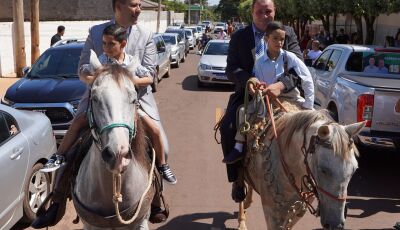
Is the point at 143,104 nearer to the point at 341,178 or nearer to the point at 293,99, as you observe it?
the point at 293,99

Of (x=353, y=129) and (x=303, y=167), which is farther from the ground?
(x=353, y=129)

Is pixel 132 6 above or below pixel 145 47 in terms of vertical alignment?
above

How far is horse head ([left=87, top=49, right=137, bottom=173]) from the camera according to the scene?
2.59m

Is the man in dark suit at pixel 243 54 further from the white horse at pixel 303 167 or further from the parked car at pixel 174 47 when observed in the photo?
the parked car at pixel 174 47

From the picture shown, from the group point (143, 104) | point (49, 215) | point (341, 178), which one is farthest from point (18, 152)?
point (341, 178)

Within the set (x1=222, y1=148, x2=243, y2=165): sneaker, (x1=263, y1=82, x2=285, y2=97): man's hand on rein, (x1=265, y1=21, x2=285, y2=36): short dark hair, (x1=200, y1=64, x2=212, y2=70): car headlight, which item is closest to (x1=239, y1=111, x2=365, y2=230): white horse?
(x1=222, y1=148, x2=243, y2=165): sneaker

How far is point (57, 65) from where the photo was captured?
9820mm

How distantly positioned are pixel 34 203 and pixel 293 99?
11.6 feet

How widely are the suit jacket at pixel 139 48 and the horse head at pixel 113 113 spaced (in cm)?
96

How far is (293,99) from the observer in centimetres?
464

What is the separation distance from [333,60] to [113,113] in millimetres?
7954

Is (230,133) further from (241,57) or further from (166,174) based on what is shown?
(166,174)

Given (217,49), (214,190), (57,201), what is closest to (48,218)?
(57,201)

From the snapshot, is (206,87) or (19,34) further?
(19,34)
